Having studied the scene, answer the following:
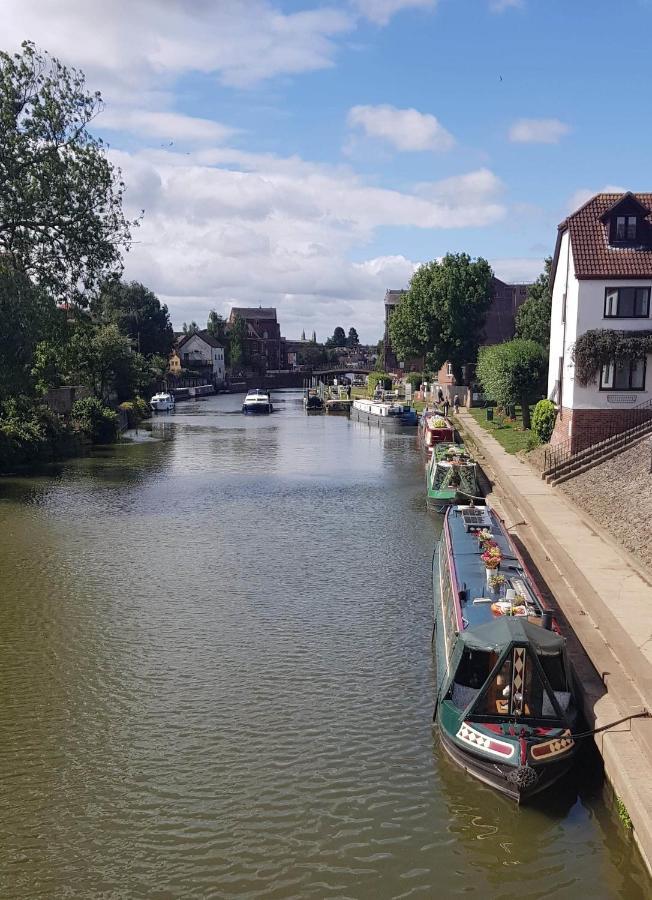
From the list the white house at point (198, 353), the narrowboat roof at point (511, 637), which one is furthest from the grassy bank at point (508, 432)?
the white house at point (198, 353)

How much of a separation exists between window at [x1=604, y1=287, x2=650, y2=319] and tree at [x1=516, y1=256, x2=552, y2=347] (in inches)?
1083

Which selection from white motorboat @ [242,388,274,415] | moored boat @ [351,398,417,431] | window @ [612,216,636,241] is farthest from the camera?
white motorboat @ [242,388,274,415]

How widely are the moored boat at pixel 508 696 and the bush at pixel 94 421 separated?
4534cm

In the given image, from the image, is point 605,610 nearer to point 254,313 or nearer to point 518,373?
point 518,373

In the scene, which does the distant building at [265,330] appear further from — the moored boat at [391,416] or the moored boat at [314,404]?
the moored boat at [391,416]

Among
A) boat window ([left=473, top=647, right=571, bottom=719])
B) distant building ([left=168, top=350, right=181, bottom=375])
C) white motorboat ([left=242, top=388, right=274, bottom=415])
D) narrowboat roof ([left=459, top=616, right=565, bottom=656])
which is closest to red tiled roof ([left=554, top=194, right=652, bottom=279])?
narrowboat roof ([left=459, top=616, right=565, bottom=656])

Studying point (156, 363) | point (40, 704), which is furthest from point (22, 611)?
point (156, 363)

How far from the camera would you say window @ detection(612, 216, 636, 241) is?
113ft

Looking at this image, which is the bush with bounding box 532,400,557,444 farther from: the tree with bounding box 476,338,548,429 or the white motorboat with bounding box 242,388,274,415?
the white motorboat with bounding box 242,388,274,415

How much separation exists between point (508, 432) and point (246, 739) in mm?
41308

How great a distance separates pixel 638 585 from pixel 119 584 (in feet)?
45.9

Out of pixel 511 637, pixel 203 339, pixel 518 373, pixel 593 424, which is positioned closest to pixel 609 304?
pixel 593 424

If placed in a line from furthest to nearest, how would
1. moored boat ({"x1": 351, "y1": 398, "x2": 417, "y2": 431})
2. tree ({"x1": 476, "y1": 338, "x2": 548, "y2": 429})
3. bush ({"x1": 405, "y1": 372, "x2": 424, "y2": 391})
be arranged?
bush ({"x1": 405, "y1": 372, "x2": 424, "y2": 391}) → moored boat ({"x1": 351, "y1": 398, "x2": 417, "y2": 431}) → tree ({"x1": 476, "y1": 338, "x2": 548, "y2": 429})

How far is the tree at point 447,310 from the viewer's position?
76062mm
